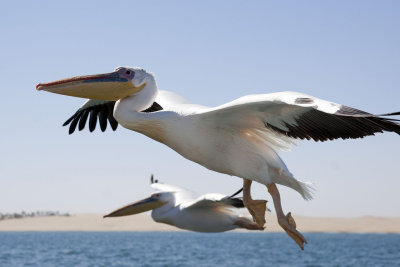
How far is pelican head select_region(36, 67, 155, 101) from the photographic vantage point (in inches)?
156

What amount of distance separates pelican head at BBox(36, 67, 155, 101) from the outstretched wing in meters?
2.07

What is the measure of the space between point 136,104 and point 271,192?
1.11m

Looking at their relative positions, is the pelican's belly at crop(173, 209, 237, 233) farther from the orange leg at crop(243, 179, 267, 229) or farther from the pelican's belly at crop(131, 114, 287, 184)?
the pelican's belly at crop(131, 114, 287, 184)

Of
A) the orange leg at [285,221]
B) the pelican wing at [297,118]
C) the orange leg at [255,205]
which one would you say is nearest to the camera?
the pelican wing at [297,118]

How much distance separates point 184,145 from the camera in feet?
13.2

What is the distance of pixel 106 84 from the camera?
13.5ft

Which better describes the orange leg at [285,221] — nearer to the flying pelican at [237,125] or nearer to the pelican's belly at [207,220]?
the flying pelican at [237,125]

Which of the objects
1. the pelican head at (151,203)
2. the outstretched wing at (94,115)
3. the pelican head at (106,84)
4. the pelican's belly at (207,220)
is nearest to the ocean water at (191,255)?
the pelican head at (151,203)

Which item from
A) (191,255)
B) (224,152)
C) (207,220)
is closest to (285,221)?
(224,152)

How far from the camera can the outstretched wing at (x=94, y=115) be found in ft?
20.9

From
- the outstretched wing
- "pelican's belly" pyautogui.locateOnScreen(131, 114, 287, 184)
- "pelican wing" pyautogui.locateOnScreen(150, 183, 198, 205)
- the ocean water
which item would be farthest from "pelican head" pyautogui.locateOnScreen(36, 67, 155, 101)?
the ocean water

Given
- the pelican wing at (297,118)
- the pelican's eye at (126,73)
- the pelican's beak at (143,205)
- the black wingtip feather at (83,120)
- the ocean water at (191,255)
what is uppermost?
the black wingtip feather at (83,120)

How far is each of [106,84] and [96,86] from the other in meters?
0.08

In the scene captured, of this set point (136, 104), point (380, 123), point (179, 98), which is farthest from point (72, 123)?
point (380, 123)
